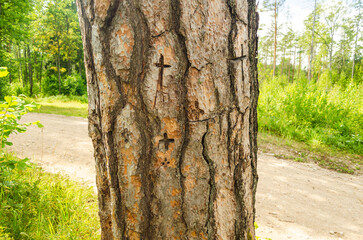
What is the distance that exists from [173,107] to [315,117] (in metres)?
8.09

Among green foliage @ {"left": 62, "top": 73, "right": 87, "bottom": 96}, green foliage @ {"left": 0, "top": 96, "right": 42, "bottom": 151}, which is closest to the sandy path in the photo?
green foliage @ {"left": 0, "top": 96, "right": 42, "bottom": 151}

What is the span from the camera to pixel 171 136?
0.86 meters

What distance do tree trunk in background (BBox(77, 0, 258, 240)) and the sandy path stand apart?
6.57ft

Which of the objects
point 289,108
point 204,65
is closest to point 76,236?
point 204,65

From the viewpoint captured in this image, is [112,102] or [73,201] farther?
[73,201]

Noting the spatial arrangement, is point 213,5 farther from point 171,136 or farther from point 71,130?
point 71,130

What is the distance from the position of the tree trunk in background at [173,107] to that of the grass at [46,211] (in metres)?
1.32

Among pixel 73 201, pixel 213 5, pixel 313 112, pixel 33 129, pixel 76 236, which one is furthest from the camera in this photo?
pixel 313 112

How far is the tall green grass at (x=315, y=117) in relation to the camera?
6.50 metres

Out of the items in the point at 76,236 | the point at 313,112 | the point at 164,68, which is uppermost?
the point at 164,68

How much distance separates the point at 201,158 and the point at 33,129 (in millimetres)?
7080

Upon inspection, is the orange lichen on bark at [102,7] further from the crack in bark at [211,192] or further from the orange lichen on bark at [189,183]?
the orange lichen on bark at [189,183]

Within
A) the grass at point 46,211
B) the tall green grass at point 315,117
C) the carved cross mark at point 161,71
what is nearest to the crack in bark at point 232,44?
the carved cross mark at point 161,71

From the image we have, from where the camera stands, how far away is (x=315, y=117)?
7.52 metres
